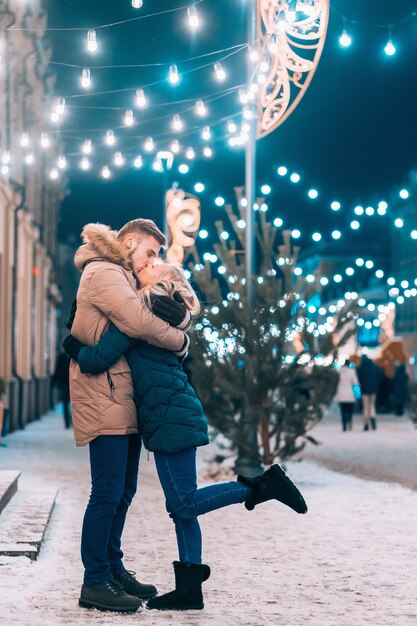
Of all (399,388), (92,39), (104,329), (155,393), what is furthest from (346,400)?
(155,393)

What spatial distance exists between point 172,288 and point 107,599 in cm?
159

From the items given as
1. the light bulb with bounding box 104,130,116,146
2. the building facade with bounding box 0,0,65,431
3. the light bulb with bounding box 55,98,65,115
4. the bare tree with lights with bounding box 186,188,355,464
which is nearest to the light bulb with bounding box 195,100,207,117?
the light bulb with bounding box 55,98,65,115

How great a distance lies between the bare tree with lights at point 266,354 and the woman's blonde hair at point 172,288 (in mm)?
7237

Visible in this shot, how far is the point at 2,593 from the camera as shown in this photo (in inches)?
258

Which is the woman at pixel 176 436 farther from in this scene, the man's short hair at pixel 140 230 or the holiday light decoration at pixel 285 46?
the holiday light decoration at pixel 285 46

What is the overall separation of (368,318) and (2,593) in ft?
153

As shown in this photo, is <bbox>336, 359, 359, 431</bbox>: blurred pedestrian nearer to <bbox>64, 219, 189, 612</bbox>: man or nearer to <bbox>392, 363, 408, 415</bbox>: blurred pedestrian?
<bbox>392, 363, 408, 415</bbox>: blurred pedestrian

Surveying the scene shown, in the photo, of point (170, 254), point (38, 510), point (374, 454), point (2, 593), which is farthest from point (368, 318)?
point (2, 593)

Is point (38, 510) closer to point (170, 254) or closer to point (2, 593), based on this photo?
point (2, 593)

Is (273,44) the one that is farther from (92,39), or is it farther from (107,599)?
(107,599)

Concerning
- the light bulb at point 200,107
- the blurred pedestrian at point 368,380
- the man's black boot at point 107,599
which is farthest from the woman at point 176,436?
the blurred pedestrian at point 368,380

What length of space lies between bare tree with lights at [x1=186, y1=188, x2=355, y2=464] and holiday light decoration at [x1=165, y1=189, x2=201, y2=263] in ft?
34.4

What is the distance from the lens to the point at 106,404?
6.11 m

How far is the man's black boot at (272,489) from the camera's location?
6.29 meters
